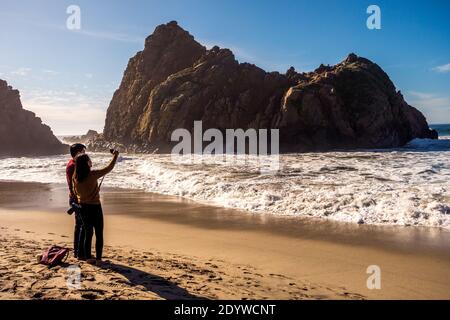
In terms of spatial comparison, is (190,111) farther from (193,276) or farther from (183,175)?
(193,276)

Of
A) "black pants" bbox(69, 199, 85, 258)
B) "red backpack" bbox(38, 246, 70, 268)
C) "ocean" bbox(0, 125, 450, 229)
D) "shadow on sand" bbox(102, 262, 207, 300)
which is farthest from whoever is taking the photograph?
"ocean" bbox(0, 125, 450, 229)

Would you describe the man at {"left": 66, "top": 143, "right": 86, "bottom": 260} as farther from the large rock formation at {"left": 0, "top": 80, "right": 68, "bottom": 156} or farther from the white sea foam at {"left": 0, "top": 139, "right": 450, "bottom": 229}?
the large rock formation at {"left": 0, "top": 80, "right": 68, "bottom": 156}

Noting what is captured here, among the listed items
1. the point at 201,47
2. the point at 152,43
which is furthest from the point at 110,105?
the point at 201,47

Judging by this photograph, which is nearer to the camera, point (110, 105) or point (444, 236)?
point (444, 236)

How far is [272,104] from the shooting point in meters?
38.2

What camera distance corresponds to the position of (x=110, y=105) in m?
57.7

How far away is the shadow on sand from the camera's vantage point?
4633 millimetres

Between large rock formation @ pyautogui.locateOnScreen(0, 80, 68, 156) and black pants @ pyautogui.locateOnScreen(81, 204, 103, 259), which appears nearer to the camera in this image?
black pants @ pyautogui.locateOnScreen(81, 204, 103, 259)

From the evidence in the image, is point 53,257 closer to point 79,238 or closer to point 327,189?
point 79,238

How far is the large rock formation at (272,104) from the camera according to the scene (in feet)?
117

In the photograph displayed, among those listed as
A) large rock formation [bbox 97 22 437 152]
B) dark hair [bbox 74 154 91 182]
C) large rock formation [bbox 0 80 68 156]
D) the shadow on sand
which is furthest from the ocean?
large rock formation [bbox 0 80 68 156]

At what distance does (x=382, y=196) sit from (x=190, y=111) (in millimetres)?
31375

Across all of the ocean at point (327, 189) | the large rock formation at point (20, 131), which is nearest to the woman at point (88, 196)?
the ocean at point (327, 189)

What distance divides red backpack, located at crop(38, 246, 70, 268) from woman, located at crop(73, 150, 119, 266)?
34cm
